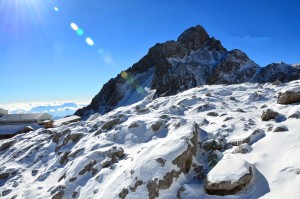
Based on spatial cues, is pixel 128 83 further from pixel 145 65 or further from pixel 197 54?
pixel 197 54

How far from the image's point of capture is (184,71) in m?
121

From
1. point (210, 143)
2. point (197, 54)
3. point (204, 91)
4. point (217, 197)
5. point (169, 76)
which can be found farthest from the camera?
point (197, 54)

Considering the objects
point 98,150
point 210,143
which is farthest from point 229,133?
point 98,150

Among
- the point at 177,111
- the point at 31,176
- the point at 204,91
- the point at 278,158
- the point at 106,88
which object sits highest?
the point at 106,88

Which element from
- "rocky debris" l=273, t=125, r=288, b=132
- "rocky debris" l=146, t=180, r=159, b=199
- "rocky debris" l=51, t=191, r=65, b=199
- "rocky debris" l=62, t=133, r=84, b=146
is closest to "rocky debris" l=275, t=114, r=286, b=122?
"rocky debris" l=273, t=125, r=288, b=132

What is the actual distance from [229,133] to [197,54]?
123 m

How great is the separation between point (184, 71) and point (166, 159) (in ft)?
351

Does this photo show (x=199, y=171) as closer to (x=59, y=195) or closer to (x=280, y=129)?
Answer: (x=280, y=129)

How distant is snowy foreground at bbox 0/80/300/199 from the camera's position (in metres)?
14.4

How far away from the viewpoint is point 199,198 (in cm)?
1395

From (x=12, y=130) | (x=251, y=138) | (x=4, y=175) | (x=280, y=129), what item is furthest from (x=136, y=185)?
(x=12, y=130)

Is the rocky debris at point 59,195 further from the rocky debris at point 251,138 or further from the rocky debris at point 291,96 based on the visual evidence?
the rocky debris at point 291,96

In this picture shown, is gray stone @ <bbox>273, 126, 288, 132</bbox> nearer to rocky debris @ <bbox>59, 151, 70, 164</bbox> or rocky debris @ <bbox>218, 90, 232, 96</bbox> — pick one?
rocky debris @ <bbox>59, 151, 70, 164</bbox>

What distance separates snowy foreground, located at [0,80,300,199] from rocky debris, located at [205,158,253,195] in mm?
54
